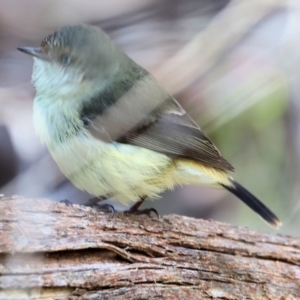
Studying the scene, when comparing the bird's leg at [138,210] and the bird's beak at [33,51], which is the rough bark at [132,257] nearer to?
the bird's leg at [138,210]

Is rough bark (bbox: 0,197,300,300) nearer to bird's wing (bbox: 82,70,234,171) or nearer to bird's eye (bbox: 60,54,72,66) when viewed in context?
bird's wing (bbox: 82,70,234,171)

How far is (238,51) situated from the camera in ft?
4.39

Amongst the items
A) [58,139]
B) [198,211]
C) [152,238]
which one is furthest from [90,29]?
[198,211]

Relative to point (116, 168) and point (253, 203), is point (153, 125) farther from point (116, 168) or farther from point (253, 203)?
point (253, 203)

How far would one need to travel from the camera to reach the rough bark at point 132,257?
95 cm

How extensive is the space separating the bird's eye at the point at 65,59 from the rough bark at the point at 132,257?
334mm

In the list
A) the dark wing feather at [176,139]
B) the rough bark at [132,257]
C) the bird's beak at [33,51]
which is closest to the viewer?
the rough bark at [132,257]

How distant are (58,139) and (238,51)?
55 cm

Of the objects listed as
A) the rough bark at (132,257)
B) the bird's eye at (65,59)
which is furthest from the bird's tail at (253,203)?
the bird's eye at (65,59)

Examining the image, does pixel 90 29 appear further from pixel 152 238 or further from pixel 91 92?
pixel 152 238

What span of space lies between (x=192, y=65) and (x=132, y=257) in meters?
0.52

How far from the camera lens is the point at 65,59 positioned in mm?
1143

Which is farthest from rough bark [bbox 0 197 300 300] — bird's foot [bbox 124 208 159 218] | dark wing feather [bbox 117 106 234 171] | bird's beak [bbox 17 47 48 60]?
bird's beak [bbox 17 47 48 60]

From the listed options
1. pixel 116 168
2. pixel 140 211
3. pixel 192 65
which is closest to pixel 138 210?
pixel 140 211
